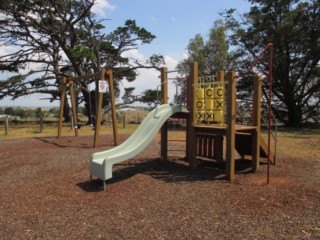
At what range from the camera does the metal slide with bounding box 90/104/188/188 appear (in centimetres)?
567

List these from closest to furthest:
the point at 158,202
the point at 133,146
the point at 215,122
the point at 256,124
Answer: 1. the point at 158,202
2. the point at 133,146
3. the point at 256,124
4. the point at 215,122

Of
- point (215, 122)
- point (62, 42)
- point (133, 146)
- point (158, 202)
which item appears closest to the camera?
point (158, 202)

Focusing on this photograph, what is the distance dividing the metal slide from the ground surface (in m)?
0.33

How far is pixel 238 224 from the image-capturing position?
3992 mm

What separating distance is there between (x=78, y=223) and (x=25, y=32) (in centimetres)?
1963

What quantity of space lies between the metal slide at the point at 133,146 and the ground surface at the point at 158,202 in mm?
328

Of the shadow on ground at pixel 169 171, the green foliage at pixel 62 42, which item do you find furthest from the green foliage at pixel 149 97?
the shadow on ground at pixel 169 171

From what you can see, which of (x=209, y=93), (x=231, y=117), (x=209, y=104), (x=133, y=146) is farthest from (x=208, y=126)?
(x=133, y=146)

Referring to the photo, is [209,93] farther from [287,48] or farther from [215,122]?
[287,48]

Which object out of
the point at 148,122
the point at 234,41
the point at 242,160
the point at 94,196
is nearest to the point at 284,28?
the point at 234,41

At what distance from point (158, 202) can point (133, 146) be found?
1826mm

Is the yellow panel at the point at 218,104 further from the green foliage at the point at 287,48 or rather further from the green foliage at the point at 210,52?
the green foliage at the point at 210,52

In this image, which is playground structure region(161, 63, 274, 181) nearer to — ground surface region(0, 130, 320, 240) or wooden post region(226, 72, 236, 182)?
wooden post region(226, 72, 236, 182)

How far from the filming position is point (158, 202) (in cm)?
486
